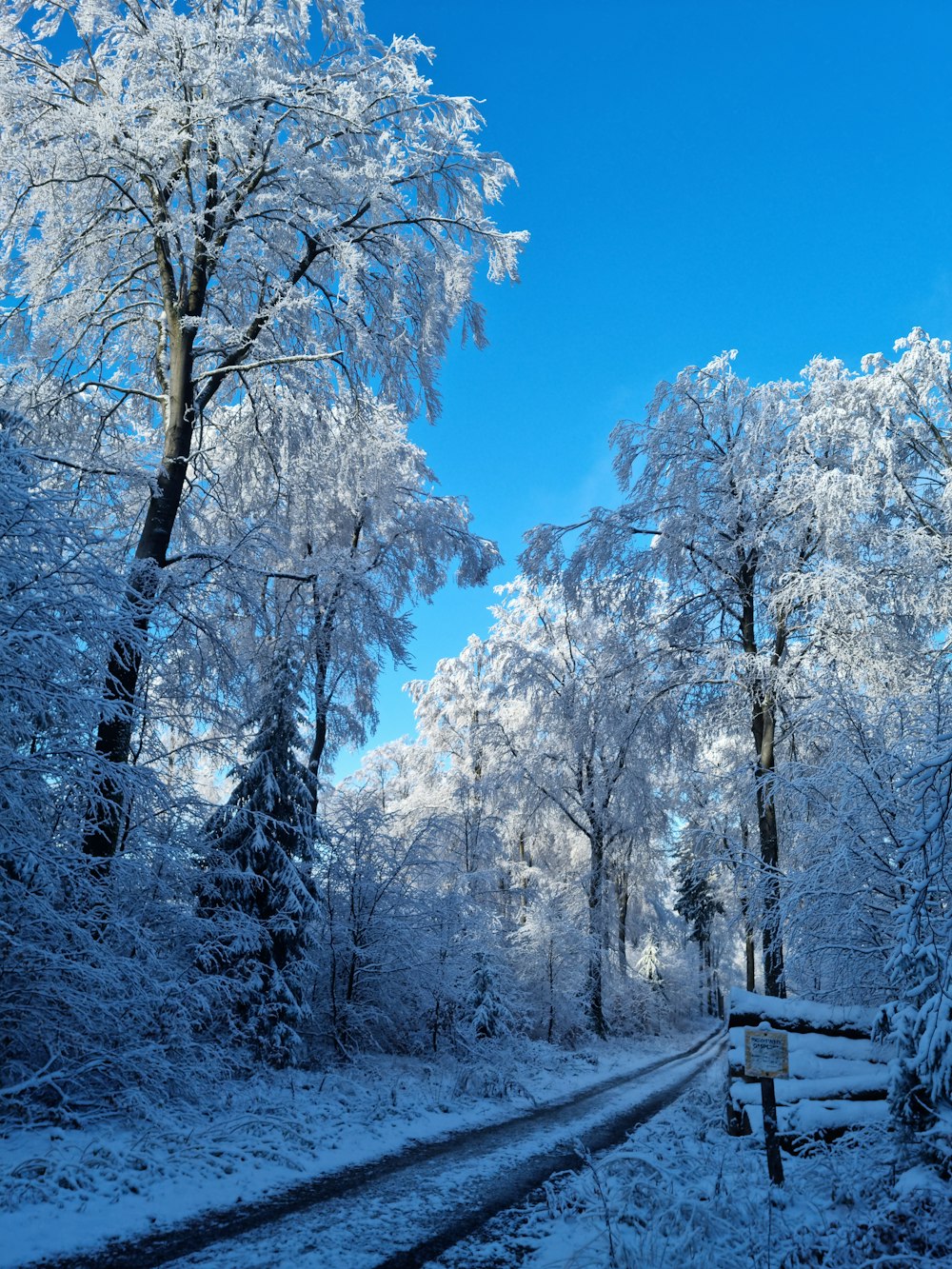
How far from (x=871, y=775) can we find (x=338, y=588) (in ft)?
31.4

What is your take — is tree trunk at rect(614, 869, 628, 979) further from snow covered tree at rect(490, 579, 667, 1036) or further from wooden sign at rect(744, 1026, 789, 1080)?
wooden sign at rect(744, 1026, 789, 1080)

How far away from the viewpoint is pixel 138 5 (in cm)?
990

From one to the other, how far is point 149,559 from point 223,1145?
585 centimetres

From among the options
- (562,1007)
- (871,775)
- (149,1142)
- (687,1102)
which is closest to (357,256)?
(871,775)

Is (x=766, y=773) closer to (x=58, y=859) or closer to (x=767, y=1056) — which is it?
(x=767, y=1056)

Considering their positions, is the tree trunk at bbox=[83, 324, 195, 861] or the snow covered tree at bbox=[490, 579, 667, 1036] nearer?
the tree trunk at bbox=[83, 324, 195, 861]

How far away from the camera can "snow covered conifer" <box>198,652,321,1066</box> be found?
33.0 feet

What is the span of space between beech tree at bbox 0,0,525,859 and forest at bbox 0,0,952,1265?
0.06 metres

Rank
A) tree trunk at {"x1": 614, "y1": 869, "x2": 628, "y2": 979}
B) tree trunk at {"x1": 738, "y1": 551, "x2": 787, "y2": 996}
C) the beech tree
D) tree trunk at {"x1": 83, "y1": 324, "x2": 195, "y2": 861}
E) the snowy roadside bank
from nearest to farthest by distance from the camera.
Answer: the snowy roadside bank
tree trunk at {"x1": 83, "y1": 324, "x2": 195, "y2": 861}
the beech tree
tree trunk at {"x1": 738, "y1": 551, "x2": 787, "y2": 996}
tree trunk at {"x1": 614, "y1": 869, "x2": 628, "y2": 979}

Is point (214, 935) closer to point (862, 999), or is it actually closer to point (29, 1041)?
point (29, 1041)

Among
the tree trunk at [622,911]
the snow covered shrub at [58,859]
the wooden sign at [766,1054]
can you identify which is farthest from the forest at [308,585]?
the tree trunk at [622,911]

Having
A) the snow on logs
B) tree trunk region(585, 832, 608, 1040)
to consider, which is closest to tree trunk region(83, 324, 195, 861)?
the snow on logs

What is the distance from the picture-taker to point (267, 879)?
1094 centimetres

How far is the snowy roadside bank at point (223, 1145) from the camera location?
4.83m
